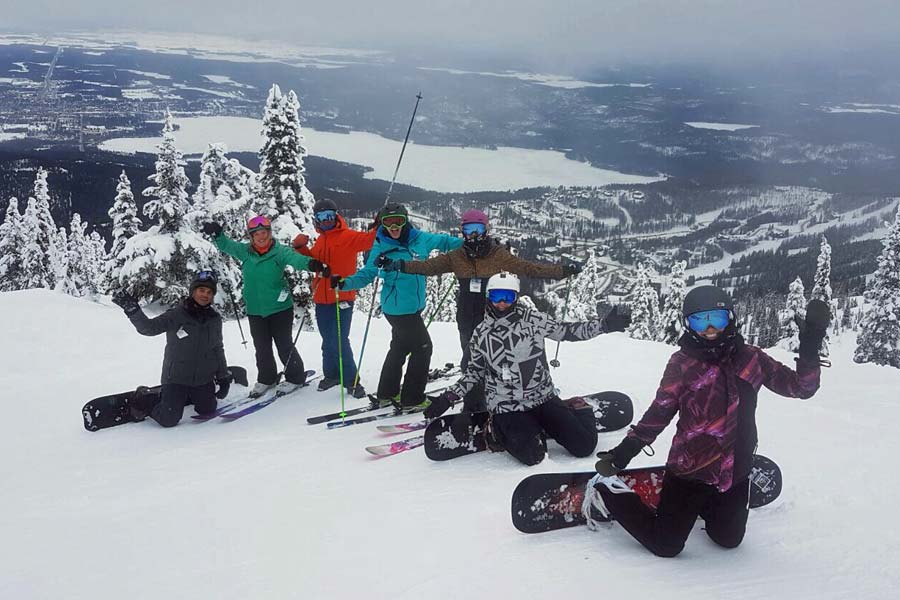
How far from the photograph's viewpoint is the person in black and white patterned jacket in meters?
4.28

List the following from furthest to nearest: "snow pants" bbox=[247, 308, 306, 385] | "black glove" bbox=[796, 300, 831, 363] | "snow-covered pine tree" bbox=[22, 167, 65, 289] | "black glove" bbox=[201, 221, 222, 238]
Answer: "snow-covered pine tree" bbox=[22, 167, 65, 289] → "snow pants" bbox=[247, 308, 306, 385] → "black glove" bbox=[201, 221, 222, 238] → "black glove" bbox=[796, 300, 831, 363]

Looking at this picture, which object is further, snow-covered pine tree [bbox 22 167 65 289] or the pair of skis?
snow-covered pine tree [bbox 22 167 65 289]

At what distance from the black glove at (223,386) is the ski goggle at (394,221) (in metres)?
2.56

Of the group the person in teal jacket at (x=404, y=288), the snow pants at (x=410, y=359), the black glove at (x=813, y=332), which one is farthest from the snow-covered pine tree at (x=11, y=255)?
the black glove at (x=813, y=332)

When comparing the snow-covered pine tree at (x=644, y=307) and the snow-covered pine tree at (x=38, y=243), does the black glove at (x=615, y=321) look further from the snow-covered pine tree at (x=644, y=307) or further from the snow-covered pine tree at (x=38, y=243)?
the snow-covered pine tree at (x=38, y=243)

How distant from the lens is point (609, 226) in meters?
189

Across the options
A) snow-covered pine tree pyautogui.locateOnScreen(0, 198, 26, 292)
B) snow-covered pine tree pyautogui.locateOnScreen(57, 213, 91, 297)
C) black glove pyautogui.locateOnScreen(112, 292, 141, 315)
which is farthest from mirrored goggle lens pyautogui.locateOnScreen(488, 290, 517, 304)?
snow-covered pine tree pyautogui.locateOnScreen(57, 213, 91, 297)

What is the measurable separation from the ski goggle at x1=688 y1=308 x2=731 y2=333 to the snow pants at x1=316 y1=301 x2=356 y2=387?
4103mm

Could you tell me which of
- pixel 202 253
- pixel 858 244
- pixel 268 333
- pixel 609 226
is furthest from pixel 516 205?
pixel 268 333

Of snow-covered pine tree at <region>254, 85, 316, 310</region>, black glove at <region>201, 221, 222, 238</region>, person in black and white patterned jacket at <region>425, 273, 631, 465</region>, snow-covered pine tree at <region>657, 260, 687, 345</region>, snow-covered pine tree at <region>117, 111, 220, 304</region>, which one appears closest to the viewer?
person in black and white patterned jacket at <region>425, 273, 631, 465</region>

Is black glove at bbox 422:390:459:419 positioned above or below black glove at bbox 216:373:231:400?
above

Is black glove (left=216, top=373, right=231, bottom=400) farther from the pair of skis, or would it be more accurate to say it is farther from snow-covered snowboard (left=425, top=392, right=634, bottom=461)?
snow-covered snowboard (left=425, top=392, right=634, bottom=461)

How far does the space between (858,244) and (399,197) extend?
415 feet

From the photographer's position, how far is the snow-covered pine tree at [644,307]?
32.8m
